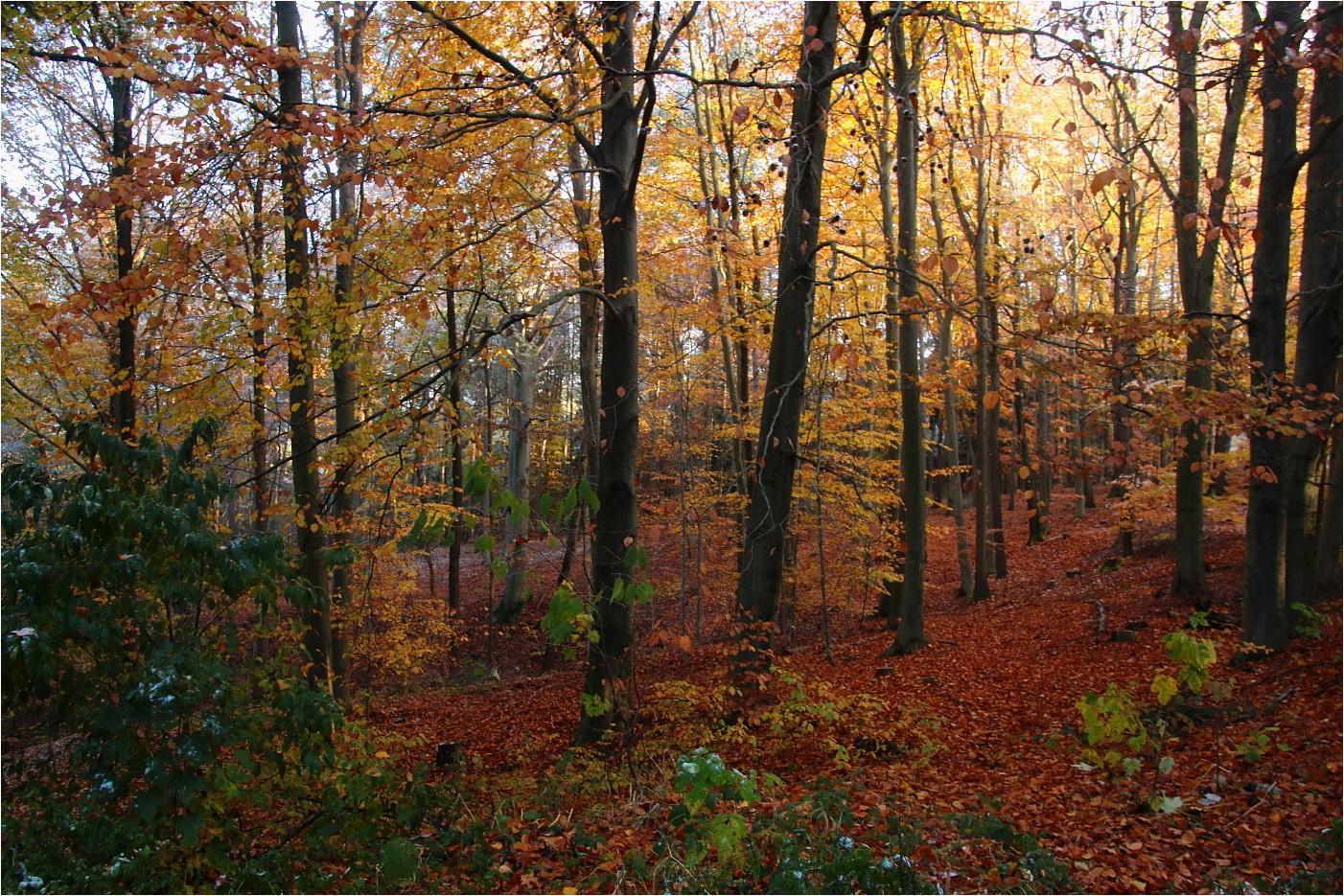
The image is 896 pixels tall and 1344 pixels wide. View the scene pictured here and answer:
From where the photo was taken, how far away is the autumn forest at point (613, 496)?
3.95 m

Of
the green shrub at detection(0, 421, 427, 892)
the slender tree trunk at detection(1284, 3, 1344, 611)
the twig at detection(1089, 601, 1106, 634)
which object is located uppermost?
the slender tree trunk at detection(1284, 3, 1344, 611)

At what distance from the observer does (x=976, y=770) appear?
20.3 ft

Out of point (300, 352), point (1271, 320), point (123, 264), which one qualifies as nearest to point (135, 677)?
point (300, 352)

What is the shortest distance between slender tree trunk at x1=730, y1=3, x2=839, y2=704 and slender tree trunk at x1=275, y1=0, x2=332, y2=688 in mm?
3576

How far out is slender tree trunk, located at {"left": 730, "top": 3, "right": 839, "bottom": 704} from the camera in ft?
22.4

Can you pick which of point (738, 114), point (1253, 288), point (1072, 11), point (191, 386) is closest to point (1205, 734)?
point (1253, 288)

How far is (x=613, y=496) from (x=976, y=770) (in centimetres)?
360

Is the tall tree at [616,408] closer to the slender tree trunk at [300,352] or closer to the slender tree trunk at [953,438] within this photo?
the slender tree trunk at [300,352]

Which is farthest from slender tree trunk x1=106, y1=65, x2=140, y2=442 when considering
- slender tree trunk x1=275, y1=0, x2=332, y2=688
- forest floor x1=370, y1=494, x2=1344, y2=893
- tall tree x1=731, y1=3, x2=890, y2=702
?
tall tree x1=731, y1=3, x2=890, y2=702

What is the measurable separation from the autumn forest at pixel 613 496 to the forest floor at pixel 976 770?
0.15ft

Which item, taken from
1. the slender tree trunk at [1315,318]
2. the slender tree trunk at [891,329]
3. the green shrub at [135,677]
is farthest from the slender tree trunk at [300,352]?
the slender tree trunk at [1315,318]

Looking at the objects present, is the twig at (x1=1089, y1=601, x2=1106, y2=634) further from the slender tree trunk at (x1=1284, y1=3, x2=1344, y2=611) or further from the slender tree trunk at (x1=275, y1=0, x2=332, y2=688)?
the slender tree trunk at (x1=275, y1=0, x2=332, y2=688)

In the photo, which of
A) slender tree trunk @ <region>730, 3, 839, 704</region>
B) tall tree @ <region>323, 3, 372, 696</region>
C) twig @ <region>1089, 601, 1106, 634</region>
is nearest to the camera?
tall tree @ <region>323, 3, 372, 696</region>

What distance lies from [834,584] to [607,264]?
8.55 m
